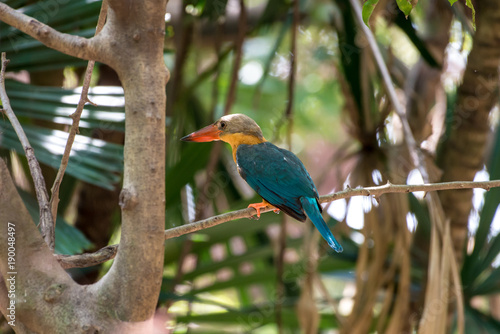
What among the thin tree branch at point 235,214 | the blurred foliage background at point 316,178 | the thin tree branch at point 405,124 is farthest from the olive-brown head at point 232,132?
the thin tree branch at point 235,214

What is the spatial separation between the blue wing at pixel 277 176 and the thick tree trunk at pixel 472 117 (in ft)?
4.23

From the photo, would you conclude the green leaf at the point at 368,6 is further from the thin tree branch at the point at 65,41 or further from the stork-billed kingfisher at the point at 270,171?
the stork-billed kingfisher at the point at 270,171

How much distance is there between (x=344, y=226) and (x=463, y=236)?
0.72 meters

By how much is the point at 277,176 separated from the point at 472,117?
4.95 ft

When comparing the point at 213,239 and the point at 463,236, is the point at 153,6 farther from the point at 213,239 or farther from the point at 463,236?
the point at 463,236

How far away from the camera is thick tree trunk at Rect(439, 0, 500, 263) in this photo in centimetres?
323

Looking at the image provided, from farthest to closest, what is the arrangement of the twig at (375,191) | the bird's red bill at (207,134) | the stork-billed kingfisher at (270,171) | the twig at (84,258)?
1. the bird's red bill at (207,134)
2. the stork-billed kingfisher at (270,171)
3. the twig at (375,191)
4. the twig at (84,258)

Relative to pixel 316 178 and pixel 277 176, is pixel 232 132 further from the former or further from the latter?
pixel 316 178

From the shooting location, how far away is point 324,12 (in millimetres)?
5410

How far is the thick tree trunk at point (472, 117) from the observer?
3232mm

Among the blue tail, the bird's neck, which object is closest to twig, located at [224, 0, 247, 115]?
the bird's neck

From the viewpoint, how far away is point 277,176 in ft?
8.30

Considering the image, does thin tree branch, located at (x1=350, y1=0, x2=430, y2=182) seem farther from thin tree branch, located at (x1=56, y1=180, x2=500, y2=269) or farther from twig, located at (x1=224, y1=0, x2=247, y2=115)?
twig, located at (x1=224, y1=0, x2=247, y2=115)

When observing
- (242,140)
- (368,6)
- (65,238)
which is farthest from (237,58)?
(368,6)
